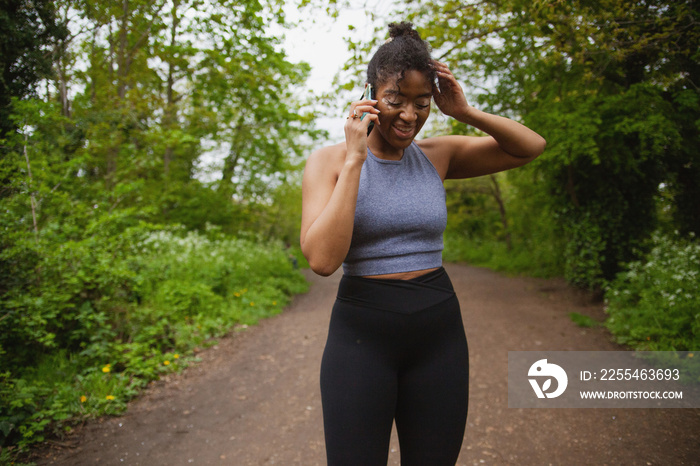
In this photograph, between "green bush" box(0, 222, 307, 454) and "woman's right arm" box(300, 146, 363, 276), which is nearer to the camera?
"woman's right arm" box(300, 146, 363, 276)

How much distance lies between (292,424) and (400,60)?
328cm

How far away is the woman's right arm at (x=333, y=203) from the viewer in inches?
43.4

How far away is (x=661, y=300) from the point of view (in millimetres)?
4672

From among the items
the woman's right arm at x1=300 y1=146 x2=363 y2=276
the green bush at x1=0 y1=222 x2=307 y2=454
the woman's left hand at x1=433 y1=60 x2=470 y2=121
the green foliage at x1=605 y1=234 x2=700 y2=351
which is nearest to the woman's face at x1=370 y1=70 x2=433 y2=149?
the woman's left hand at x1=433 y1=60 x2=470 y2=121

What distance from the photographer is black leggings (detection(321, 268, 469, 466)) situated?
1214 mm

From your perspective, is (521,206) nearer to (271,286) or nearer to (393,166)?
(271,286)

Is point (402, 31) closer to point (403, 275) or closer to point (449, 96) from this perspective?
point (449, 96)

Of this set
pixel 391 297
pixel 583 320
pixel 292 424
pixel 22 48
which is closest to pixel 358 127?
pixel 391 297

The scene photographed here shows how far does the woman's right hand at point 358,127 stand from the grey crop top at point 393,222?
0.12 metres

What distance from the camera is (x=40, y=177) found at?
3.71m

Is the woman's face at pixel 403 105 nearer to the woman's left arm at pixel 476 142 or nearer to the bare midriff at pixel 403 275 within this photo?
the woman's left arm at pixel 476 142
